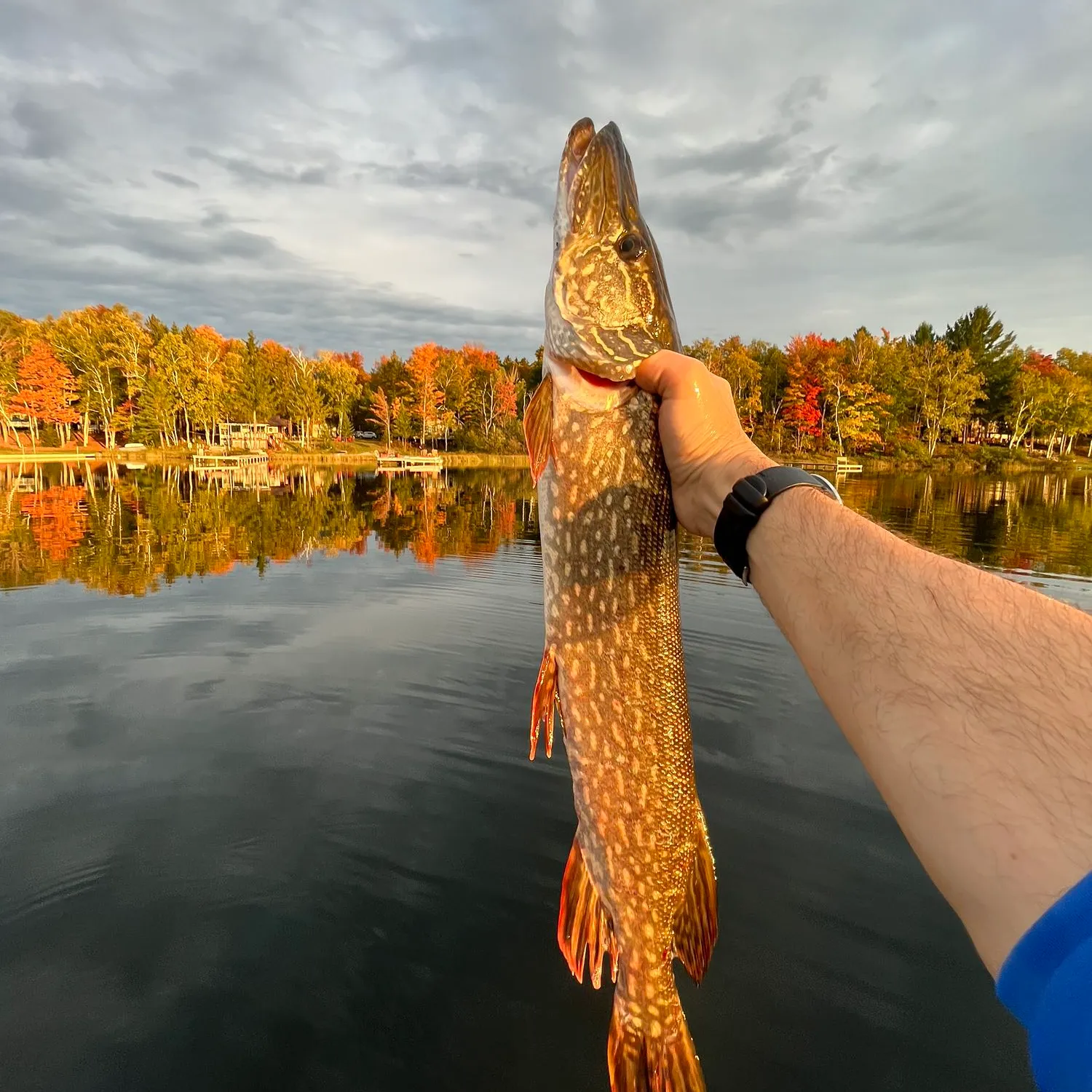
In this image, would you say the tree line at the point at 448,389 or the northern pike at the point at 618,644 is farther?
the tree line at the point at 448,389

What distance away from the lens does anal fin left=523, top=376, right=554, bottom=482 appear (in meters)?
2.83

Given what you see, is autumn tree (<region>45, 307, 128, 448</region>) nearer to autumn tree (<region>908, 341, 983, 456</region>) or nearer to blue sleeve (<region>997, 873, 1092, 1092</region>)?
blue sleeve (<region>997, 873, 1092, 1092</region>)

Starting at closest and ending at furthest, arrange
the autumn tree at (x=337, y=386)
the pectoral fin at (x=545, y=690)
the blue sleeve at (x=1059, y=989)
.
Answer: the blue sleeve at (x=1059, y=989), the pectoral fin at (x=545, y=690), the autumn tree at (x=337, y=386)

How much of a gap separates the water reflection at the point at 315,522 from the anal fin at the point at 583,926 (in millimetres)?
13786

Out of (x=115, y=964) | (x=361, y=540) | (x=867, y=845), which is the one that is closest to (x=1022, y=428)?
(x=361, y=540)

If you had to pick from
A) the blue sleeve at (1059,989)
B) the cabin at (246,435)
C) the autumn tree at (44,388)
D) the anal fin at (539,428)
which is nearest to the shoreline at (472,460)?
the cabin at (246,435)

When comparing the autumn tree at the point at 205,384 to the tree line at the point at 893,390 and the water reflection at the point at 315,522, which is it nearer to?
the water reflection at the point at 315,522

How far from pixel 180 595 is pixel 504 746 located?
9.51m

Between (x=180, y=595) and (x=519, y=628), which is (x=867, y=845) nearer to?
(x=519, y=628)

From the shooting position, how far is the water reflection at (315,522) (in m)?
16.8

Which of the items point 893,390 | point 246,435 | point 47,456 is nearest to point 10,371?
point 47,456

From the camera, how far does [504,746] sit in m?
7.13

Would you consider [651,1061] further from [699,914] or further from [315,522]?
[315,522]

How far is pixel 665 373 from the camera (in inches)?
106
